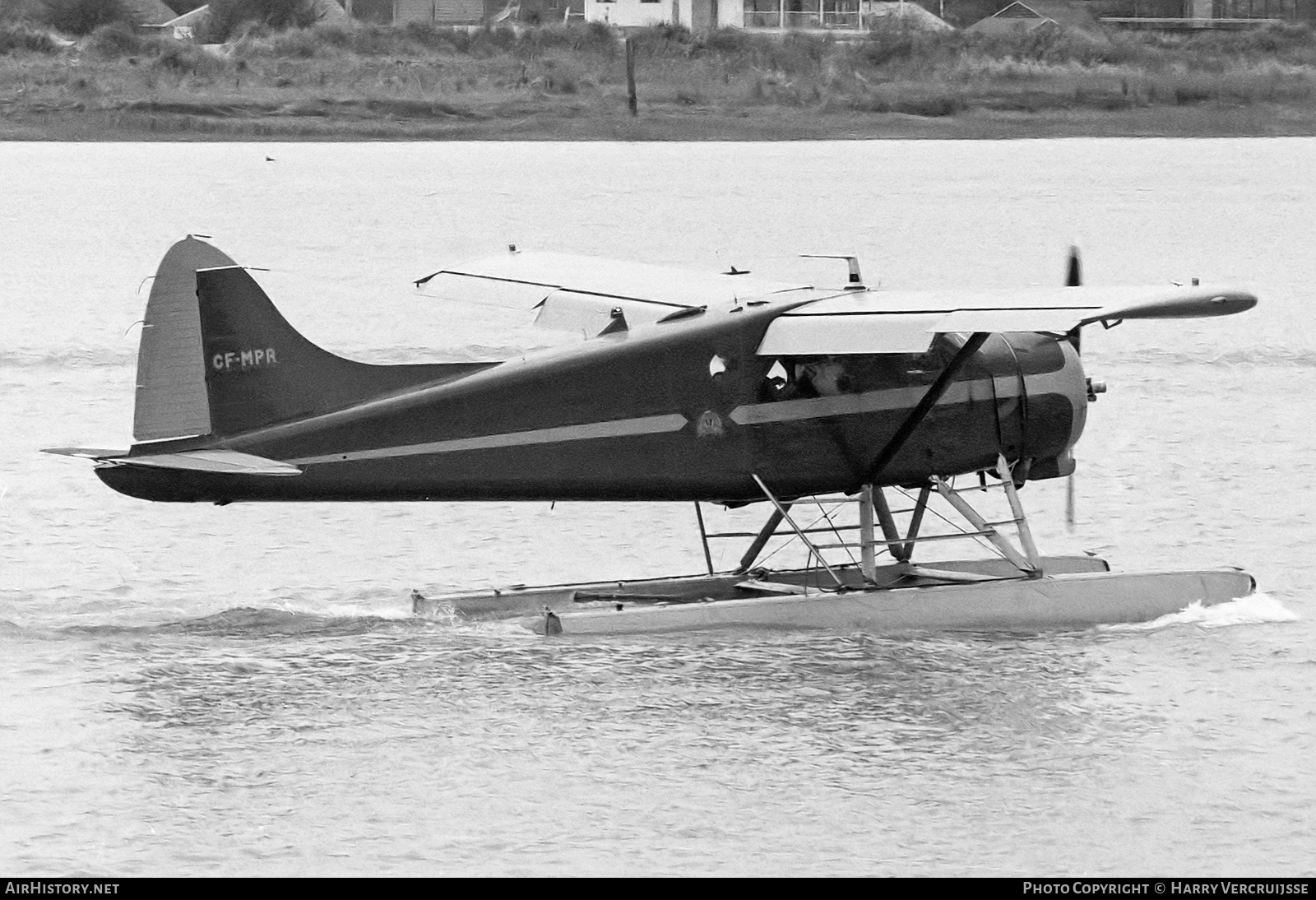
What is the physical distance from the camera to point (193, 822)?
9586 mm

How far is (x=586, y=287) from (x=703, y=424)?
2.10m

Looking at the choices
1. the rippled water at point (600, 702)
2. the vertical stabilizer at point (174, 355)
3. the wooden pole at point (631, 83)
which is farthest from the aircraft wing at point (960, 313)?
the wooden pole at point (631, 83)

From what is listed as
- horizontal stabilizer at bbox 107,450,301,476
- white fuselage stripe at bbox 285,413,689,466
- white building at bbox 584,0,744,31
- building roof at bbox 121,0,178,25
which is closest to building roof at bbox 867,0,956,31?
white building at bbox 584,0,744,31

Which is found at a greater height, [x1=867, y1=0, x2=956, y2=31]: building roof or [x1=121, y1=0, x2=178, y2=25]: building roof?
[x1=121, y1=0, x2=178, y2=25]: building roof

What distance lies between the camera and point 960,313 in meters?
11.1

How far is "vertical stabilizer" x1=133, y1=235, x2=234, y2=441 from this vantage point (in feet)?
37.5

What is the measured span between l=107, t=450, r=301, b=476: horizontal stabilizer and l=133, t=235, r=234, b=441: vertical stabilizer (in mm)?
247

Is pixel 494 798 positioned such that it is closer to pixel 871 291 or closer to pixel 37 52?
pixel 871 291

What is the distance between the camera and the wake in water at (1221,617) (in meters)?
12.6

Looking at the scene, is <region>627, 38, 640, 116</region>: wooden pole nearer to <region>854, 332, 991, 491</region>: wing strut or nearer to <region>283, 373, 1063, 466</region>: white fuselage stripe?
<region>283, 373, 1063, 466</region>: white fuselage stripe

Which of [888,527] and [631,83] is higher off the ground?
[631,83]

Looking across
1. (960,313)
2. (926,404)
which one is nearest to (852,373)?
(926,404)

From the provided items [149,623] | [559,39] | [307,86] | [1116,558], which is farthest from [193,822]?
[559,39]

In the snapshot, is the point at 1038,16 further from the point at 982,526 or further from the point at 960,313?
the point at 960,313
